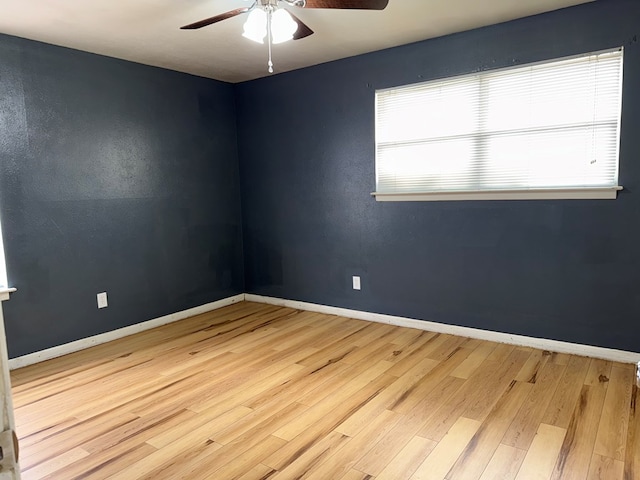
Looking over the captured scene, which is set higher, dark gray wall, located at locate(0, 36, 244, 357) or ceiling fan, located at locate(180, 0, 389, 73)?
ceiling fan, located at locate(180, 0, 389, 73)

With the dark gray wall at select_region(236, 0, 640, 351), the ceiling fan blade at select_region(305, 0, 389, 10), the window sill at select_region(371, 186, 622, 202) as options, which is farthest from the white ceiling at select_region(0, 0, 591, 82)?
the window sill at select_region(371, 186, 622, 202)

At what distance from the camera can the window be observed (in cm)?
287

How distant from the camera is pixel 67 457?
203 centimetres

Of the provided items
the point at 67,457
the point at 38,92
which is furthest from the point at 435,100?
the point at 67,457

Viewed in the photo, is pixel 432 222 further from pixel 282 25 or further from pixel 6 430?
pixel 6 430

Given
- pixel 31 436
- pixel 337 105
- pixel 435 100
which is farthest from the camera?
pixel 337 105

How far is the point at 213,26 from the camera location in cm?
297

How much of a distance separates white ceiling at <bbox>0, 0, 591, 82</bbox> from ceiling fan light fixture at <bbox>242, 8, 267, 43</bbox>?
0.99ft

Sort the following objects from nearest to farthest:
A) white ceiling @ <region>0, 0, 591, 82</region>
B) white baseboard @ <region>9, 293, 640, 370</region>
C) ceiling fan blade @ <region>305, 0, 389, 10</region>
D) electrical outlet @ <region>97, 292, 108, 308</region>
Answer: ceiling fan blade @ <region>305, 0, 389, 10</region> < white ceiling @ <region>0, 0, 591, 82</region> < white baseboard @ <region>9, 293, 640, 370</region> < electrical outlet @ <region>97, 292, 108, 308</region>

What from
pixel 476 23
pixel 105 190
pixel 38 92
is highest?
pixel 476 23

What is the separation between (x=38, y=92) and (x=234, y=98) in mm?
1913

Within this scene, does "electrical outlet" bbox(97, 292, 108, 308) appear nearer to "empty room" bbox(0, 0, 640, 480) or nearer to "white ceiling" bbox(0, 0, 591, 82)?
"empty room" bbox(0, 0, 640, 480)

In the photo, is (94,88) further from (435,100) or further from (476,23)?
(476,23)

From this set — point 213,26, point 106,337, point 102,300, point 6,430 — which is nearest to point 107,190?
point 102,300
